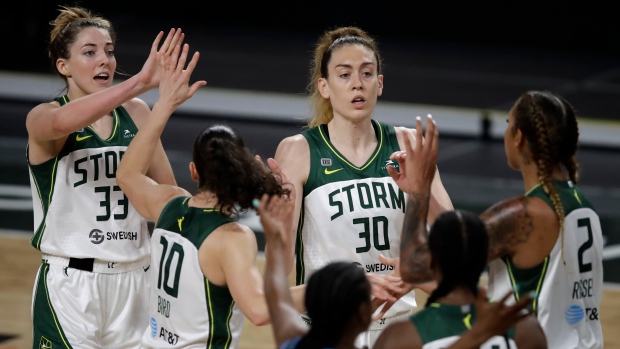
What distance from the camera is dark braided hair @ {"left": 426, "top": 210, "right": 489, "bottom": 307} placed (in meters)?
3.18

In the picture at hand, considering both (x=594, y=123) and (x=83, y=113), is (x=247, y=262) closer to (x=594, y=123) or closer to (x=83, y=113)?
(x=83, y=113)

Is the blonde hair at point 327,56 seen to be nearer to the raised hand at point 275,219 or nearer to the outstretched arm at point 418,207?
the outstretched arm at point 418,207

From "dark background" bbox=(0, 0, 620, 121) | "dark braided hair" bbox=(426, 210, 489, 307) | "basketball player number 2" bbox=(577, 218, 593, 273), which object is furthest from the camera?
"dark background" bbox=(0, 0, 620, 121)

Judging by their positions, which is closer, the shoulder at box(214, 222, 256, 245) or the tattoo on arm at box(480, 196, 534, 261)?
the tattoo on arm at box(480, 196, 534, 261)

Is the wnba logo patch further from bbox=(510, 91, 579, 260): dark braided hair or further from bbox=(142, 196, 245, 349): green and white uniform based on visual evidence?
bbox=(142, 196, 245, 349): green and white uniform

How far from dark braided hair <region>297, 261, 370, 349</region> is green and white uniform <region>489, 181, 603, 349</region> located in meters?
0.98

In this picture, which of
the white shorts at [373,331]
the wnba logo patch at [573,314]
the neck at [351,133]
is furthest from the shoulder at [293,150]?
the wnba logo patch at [573,314]

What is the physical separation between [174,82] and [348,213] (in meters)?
1.03

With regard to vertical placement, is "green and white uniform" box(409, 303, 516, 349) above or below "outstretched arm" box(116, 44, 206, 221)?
below

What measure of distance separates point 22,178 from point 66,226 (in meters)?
6.77

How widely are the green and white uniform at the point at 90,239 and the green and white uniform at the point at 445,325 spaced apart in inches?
78.4

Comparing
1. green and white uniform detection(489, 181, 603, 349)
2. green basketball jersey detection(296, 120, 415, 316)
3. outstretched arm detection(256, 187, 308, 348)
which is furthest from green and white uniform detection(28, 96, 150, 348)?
green and white uniform detection(489, 181, 603, 349)

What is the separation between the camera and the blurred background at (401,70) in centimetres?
1204

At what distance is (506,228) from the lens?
3.63 m
